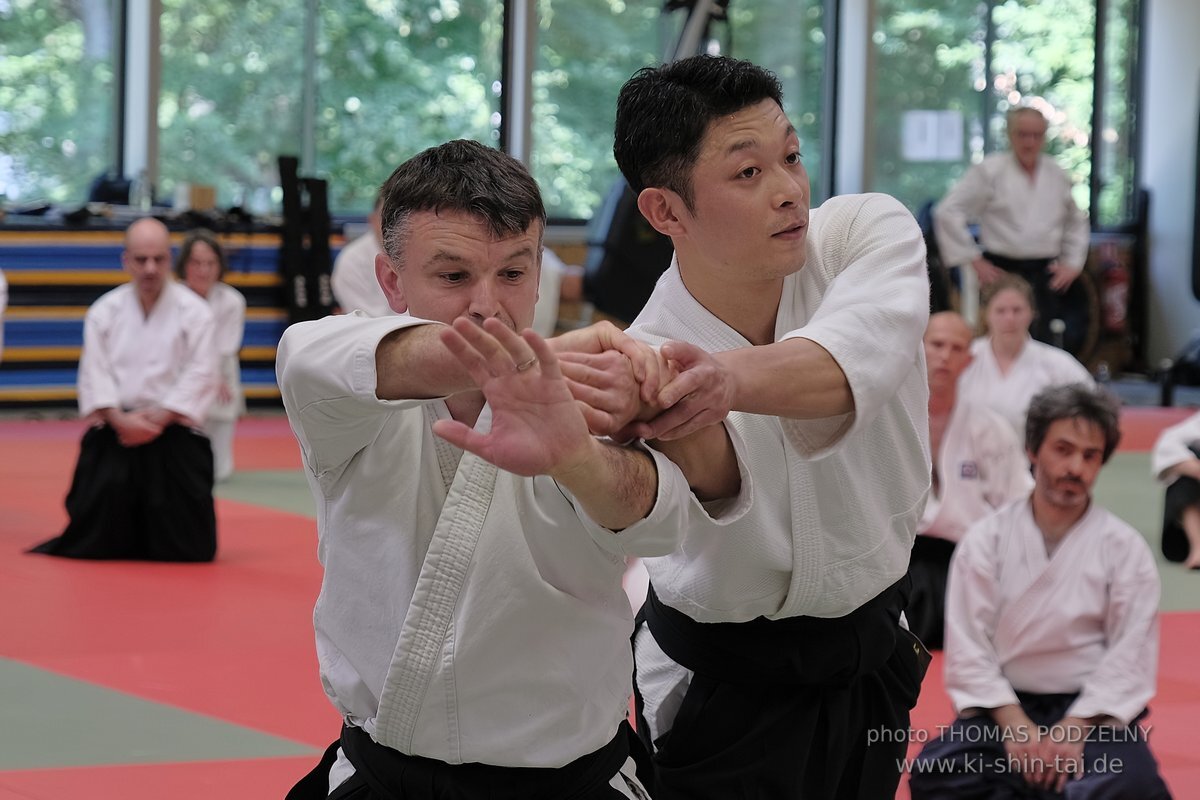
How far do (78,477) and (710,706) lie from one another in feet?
15.1

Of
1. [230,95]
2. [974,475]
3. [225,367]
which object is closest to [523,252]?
[974,475]

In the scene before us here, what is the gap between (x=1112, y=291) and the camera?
13703 mm

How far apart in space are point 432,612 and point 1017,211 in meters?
9.35

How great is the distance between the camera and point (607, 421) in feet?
5.06

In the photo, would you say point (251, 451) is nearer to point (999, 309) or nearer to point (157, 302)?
point (157, 302)

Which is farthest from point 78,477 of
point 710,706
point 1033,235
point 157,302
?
point 1033,235

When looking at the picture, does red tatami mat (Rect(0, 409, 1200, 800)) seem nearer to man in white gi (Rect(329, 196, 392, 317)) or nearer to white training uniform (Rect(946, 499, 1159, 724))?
white training uniform (Rect(946, 499, 1159, 724))

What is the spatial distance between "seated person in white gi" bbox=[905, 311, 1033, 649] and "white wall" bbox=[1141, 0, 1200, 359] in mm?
9707

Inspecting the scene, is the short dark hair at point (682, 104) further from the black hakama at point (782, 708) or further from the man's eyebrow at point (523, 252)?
the black hakama at point (782, 708)

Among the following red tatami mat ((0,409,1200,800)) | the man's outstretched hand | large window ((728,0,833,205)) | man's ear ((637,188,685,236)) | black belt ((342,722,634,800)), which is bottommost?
red tatami mat ((0,409,1200,800))

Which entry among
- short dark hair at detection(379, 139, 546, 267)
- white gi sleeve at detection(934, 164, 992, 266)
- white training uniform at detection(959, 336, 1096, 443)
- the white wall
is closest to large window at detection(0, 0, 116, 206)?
white gi sleeve at detection(934, 164, 992, 266)

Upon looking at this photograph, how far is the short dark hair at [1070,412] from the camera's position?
11.9 feet

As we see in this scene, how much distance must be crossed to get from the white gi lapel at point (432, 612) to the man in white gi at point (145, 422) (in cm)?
450

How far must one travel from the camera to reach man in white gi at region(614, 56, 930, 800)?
194cm
